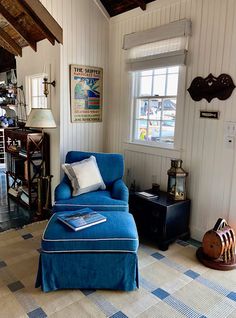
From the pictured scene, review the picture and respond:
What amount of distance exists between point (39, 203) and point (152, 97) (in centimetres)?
202

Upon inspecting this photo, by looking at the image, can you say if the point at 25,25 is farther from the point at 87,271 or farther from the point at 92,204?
the point at 87,271

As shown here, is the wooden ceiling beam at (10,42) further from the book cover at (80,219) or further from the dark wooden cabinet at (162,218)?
the book cover at (80,219)

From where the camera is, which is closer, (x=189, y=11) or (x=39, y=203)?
(x=189, y=11)

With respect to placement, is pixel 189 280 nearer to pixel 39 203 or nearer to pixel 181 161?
pixel 181 161

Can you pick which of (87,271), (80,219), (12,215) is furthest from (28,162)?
(87,271)

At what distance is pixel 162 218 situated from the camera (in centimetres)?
280

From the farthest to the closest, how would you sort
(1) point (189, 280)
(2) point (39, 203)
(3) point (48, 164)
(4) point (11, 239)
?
(3) point (48, 164) → (2) point (39, 203) → (4) point (11, 239) → (1) point (189, 280)

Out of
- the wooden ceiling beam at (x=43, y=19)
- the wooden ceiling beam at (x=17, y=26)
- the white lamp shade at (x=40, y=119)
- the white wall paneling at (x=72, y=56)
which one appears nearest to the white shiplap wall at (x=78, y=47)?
the white wall paneling at (x=72, y=56)

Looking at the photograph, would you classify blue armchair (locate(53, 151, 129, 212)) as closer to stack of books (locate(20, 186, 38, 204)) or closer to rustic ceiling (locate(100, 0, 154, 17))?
stack of books (locate(20, 186, 38, 204))

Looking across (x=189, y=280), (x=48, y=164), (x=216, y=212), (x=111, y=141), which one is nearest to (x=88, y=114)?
(x=111, y=141)

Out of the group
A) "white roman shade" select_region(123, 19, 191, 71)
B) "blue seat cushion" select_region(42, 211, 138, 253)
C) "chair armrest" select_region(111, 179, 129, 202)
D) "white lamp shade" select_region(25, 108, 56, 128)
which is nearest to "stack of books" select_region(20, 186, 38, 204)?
"white lamp shade" select_region(25, 108, 56, 128)

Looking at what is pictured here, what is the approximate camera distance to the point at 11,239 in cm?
297

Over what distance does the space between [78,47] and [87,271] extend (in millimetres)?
2734

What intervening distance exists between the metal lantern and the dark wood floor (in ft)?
6.05
